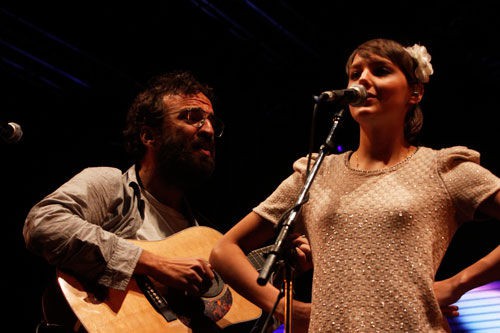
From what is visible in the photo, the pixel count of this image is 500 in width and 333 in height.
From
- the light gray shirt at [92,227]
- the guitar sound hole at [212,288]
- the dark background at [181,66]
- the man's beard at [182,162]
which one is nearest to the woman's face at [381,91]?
the guitar sound hole at [212,288]

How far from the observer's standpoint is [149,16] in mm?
4613

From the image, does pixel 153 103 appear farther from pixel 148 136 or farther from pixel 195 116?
pixel 195 116

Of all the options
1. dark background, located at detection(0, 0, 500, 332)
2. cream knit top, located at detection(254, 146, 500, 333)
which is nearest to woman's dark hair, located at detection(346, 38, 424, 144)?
cream knit top, located at detection(254, 146, 500, 333)

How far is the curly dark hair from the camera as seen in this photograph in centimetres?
390

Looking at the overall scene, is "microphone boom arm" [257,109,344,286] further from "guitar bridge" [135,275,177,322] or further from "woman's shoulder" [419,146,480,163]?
"guitar bridge" [135,275,177,322]

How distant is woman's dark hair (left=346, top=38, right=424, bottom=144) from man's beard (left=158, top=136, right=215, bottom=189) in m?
1.59

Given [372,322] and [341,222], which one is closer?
[372,322]

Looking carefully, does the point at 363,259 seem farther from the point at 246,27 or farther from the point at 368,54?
the point at 246,27

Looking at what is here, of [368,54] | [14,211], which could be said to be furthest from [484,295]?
[14,211]

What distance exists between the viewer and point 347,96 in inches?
82.7

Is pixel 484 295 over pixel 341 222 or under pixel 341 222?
under

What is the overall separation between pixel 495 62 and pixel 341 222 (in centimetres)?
342

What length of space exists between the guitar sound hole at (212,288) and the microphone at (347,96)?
4.57 feet

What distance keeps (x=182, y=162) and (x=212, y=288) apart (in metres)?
0.94
